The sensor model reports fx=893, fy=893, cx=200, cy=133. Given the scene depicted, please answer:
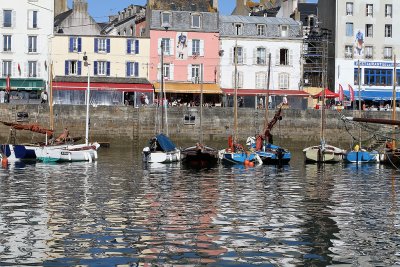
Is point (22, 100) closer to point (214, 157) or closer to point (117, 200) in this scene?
point (214, 157)

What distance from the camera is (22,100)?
7631cm

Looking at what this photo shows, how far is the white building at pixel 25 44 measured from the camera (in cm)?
7900

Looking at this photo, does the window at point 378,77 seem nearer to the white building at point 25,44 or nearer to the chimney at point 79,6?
the chimney at point 79,6

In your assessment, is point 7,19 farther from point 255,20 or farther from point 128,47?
point 255,20

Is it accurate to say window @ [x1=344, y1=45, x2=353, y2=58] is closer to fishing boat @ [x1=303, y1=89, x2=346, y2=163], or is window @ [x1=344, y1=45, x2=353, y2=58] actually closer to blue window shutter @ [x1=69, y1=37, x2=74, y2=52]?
blue window shutter @ [x1=69, y1=37, x2=74, y2=52]

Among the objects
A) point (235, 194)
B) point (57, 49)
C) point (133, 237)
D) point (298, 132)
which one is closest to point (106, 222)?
point (133, 237)

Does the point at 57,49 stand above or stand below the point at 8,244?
above

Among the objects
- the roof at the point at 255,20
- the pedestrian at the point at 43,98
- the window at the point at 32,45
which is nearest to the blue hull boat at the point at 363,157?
the pedestrian at the point at 43,98

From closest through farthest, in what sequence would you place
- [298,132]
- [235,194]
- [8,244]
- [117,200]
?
[8,244]
[117,200]
[235,194]
[298,132]

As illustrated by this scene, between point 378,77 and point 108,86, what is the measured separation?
27455 mm

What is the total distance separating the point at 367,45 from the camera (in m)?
88.1

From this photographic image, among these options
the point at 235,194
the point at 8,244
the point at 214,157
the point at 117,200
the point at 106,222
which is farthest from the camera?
the point at 214,157

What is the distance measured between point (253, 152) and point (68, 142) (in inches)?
479

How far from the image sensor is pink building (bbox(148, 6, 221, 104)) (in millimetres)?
82000
